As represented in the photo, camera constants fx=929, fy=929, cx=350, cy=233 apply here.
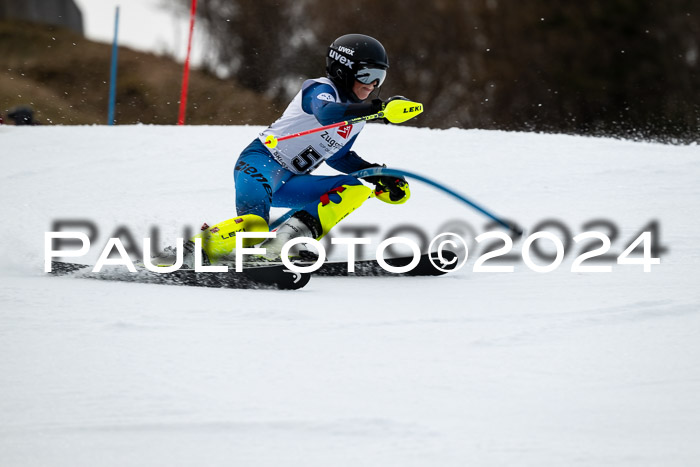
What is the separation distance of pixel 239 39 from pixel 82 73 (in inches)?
141

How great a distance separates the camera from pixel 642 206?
645 centimetres

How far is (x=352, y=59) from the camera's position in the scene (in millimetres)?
4625

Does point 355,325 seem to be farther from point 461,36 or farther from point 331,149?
point 461,36

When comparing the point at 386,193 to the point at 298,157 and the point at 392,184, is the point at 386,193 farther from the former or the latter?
the point at 298,157

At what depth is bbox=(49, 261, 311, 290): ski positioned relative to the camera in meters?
4.26

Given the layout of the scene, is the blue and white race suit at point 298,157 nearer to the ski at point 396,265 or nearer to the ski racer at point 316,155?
the ski racer at point 316,155

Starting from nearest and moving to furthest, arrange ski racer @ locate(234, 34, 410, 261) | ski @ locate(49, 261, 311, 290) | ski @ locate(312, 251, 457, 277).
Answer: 1. ski @ locate(49, 261, 311, 290)
2. ski racer @ locate(234, 34, 410, 261)
3. ski @ locate(312, 251, 457, 277)

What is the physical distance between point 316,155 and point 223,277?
933 millimetres

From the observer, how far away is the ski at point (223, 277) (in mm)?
4258

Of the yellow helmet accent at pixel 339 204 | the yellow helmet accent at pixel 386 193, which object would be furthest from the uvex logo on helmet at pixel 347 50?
the yellow helmet accent at pixel 386 193

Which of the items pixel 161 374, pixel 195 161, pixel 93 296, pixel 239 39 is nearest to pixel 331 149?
pixel 93 296

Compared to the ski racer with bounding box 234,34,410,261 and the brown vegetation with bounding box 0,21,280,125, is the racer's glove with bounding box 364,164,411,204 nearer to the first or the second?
the ski racer with bounding box 234,34,410,261

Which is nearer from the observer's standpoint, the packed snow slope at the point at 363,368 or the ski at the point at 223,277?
the packed snow slope at the point at 363,368

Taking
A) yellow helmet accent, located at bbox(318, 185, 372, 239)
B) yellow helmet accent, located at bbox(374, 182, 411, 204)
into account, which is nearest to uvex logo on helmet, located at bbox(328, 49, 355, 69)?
yellow helmet accent, located at bbox(318, 185, 372, 239)
